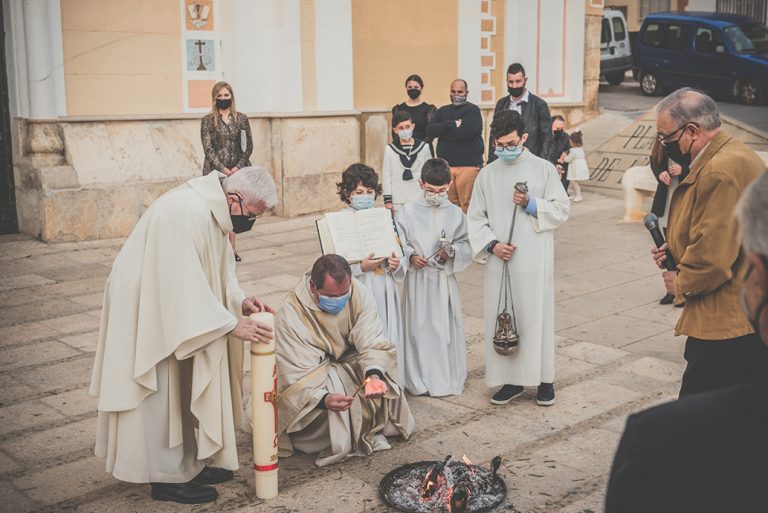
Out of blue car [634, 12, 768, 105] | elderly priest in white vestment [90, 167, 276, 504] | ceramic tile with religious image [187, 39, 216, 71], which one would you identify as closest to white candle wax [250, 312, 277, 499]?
elderly priest in white vestment [90, 167, 276, 504]

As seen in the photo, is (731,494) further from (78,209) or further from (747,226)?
(78,209)

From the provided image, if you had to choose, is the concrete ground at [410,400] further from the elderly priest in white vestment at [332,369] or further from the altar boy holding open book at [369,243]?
the altar boy holding open book at [369,243]

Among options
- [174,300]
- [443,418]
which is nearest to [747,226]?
[174,300]

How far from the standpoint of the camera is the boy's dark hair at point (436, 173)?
6.11 metres

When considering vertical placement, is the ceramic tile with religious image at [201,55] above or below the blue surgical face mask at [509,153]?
above

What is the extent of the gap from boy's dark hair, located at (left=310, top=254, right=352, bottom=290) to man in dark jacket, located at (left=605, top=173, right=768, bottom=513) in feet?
11.0

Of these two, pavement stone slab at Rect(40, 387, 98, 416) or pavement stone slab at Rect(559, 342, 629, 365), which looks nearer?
pavement stone slab at Rect(40, 387, 98, 416)

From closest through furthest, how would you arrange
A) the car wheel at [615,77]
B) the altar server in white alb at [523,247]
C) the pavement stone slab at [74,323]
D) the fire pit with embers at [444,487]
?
the fire pit with embers at [444,487]
the altar server in white alb at [523,247]
the pavement stone slab at [74,323]
the car wheel at [615,77]

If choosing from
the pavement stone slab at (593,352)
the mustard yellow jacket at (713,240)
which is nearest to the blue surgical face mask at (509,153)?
the pavement stone slab at (593,352)

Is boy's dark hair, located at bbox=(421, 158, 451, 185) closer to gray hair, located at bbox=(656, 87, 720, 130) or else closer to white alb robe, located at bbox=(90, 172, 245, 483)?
white alb robe, located at bbox=(90, 172, 245, 483)

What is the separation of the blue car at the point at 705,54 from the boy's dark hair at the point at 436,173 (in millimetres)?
15239

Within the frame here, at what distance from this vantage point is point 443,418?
568 centimetres

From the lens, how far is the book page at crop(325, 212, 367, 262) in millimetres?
5902

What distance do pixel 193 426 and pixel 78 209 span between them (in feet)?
21.9
